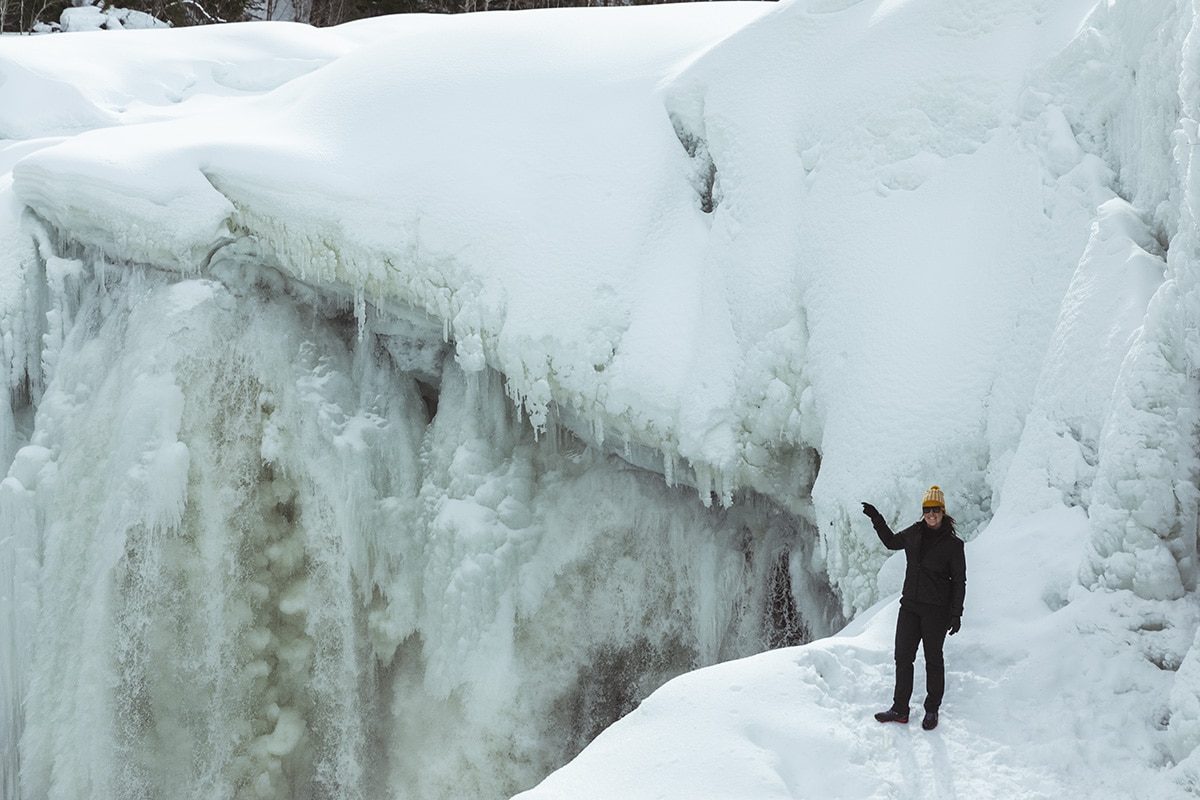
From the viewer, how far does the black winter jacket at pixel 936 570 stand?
14.4ft

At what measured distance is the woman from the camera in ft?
14.1

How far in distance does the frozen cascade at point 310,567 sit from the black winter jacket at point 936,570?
3047mm

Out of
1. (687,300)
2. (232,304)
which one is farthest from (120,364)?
(687,300)

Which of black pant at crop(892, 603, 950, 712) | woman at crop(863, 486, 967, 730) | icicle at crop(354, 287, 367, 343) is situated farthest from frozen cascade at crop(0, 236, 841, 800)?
black pant at crop(892, 603, 950, 712)

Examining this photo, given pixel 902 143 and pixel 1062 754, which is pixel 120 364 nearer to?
pixel 902 143

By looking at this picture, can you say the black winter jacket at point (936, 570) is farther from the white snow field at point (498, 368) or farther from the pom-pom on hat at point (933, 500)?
the white snow field at point (498, 368)

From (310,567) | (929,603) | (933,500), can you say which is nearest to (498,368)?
(310,567)

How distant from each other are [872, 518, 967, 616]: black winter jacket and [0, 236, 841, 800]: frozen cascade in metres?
3.05

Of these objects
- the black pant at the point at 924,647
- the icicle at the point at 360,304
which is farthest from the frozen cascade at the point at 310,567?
the black pant at the point at 924,647

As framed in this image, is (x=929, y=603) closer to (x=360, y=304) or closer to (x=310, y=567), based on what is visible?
(x=360, y=304)

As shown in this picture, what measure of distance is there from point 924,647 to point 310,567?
16.2ft

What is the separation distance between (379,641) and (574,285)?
Result: 290cm

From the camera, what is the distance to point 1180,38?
4859 millimetres

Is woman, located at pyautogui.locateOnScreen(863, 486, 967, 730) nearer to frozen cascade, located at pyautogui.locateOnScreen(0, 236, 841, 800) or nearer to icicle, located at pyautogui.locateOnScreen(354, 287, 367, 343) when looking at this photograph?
frozen cascade, located at pyautogui.locateOnScreen(0, 236, 841, 800)
